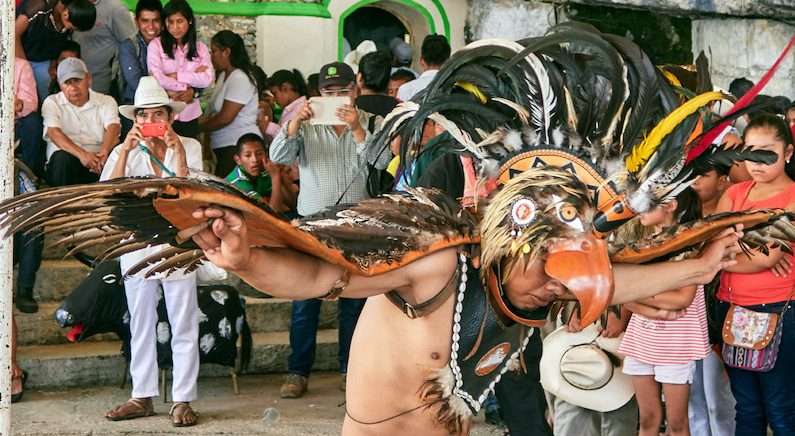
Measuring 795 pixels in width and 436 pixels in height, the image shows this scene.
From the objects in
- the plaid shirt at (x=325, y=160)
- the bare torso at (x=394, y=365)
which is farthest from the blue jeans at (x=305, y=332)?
the bare torso at (x=394, y=365)

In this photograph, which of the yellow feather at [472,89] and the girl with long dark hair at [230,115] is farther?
the girl with long dark hair at [230,115]

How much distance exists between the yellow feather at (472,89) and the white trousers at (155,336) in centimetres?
338

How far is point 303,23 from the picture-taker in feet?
37.5

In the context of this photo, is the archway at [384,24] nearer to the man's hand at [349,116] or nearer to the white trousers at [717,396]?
the man's hand at [349,116]

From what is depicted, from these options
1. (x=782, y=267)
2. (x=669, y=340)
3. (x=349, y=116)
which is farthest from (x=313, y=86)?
(x=782, y=267)

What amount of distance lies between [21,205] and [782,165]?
155 inches

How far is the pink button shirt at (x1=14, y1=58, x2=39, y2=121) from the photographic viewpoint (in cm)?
793

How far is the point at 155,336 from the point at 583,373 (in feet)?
8.86

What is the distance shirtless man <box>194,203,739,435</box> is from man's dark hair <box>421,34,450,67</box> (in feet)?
17.4

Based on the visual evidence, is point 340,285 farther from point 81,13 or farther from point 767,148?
point 81,13

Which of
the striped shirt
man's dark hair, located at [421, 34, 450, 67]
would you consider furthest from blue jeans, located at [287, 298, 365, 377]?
man's dark hair, located at [421, 34, 450, 67]

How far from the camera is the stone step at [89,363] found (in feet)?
24.0

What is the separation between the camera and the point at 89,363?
7422mm

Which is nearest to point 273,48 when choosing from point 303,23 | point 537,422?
point 303,23
